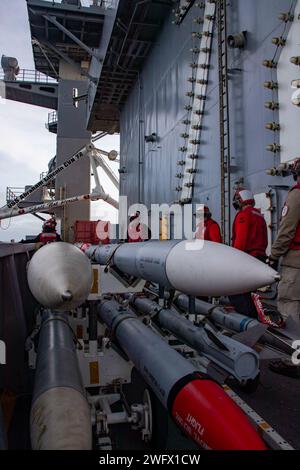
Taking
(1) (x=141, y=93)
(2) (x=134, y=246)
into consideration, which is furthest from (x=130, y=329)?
(1) (x=141, y=93)

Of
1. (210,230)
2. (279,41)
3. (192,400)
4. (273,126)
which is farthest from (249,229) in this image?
(192,400)

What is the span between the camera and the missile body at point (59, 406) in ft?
7.04

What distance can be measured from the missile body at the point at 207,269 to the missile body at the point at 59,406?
3.73 feet

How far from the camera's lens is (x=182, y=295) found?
629 centimetres

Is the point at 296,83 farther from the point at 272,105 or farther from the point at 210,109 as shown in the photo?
the point at 210,109

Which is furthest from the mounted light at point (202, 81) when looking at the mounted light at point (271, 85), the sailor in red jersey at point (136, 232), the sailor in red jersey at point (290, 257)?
the sailor in red jersey at point (290, 257)

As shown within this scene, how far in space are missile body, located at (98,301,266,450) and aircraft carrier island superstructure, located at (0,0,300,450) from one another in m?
0.01

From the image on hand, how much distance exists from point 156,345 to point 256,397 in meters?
1.17

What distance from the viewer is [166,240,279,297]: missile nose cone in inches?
117

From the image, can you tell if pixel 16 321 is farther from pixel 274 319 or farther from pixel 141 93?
pixel 141 93

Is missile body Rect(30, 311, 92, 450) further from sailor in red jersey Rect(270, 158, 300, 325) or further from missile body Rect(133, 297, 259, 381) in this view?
sailor in red jersey Rect(270, 158, 300, 325)

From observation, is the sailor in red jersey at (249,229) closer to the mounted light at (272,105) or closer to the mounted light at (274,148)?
the mounted light at (274,148)

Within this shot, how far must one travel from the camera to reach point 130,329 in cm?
399

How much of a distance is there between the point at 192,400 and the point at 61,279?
1.48m
